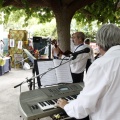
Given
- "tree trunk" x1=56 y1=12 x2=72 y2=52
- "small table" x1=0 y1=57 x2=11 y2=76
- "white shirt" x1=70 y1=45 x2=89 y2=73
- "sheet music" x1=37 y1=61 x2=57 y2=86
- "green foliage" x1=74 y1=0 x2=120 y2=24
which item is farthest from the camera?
"small table" x1=0 y1=57 x2=11 y2=76

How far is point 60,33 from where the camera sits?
9.93 feet

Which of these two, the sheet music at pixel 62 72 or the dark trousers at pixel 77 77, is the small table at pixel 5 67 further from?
the sheet music at pixel 62 72

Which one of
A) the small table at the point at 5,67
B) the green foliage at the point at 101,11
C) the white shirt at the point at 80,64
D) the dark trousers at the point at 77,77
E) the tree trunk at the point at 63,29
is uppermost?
the green foliage at the point at 101,11

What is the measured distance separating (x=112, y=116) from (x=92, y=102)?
0.62ft

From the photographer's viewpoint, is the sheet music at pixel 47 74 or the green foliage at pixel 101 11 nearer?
the sheet music at pixel 47 74

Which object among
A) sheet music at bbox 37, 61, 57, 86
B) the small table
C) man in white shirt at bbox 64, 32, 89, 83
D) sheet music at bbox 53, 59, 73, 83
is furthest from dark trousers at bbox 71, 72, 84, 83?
the small table

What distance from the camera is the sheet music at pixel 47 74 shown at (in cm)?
221

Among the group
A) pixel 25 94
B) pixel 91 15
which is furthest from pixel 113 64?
pixel 91 15

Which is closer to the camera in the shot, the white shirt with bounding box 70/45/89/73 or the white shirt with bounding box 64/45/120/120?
the white shirt with bounding box 64/45/120/120

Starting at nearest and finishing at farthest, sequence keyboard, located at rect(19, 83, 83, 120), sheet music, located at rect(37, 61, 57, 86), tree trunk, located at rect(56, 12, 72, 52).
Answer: keyboard, located at rect(19, 83, 83, 120) → sheet music, located at rect(37, 61, 57, 86) → tree trunk, located at rect(56, 12, 72, 52)

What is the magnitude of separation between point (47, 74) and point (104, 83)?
0.96 meters

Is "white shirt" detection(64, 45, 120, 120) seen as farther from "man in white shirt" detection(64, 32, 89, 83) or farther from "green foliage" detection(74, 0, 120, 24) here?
"green foliage" detection(74, 0, 120, 24)

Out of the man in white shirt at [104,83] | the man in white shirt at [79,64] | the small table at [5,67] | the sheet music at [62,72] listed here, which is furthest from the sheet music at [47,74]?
the small table at [5,67]

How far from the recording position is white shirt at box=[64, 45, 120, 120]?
140 centimetres
